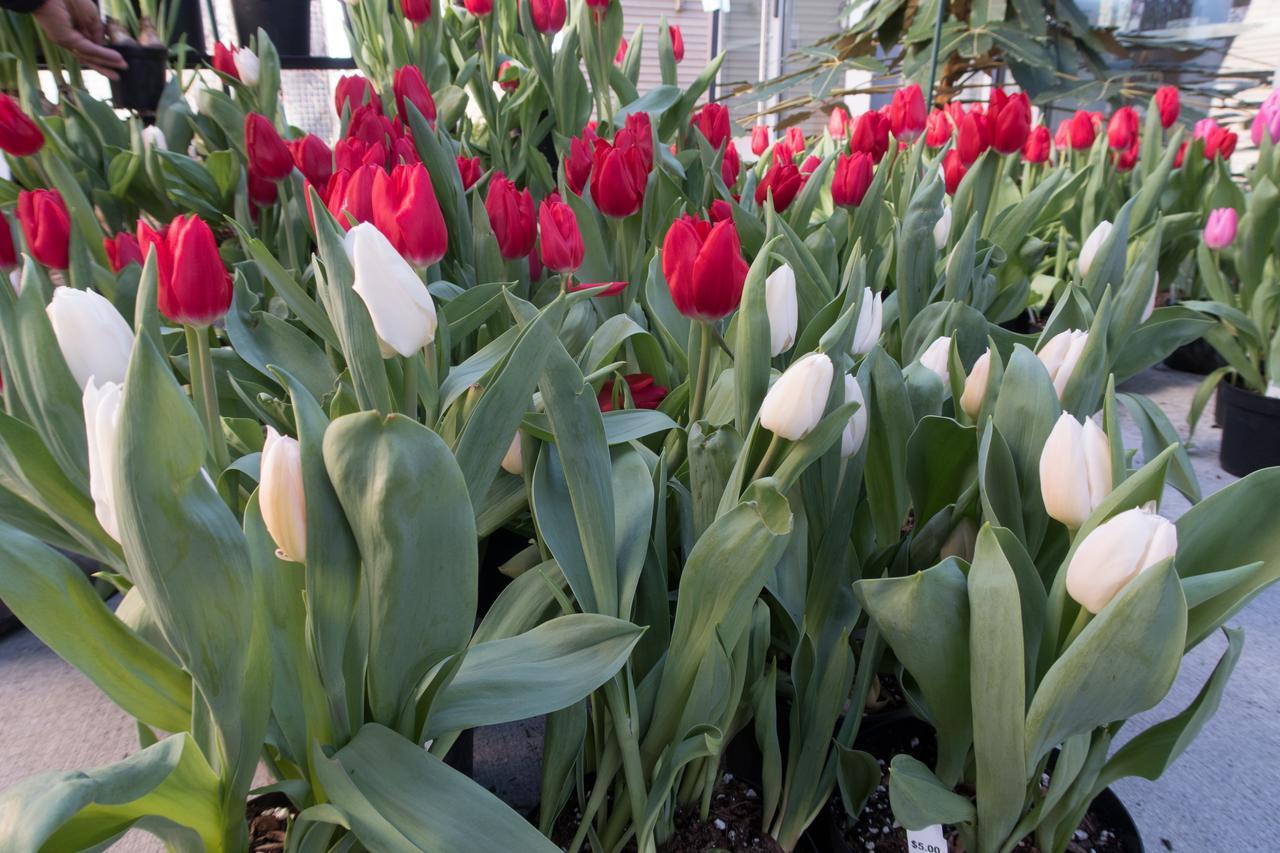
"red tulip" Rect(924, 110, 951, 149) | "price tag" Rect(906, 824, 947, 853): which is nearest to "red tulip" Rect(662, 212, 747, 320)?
"price tag" Rect(906, 824, 947, 853)

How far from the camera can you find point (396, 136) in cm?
82

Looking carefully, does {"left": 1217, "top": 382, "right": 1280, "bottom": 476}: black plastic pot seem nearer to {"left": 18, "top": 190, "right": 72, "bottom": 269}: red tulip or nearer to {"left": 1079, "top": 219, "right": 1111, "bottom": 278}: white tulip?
{"left": 1079, "top": 219, "right": 1111, "bottom": 278}: white tulip

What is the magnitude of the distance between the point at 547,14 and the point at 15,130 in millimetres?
683

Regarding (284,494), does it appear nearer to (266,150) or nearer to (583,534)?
(583,534)

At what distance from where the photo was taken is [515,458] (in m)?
0.56

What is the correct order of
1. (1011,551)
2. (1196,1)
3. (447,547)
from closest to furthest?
(447,547) < (1011,551) < (1196,1)

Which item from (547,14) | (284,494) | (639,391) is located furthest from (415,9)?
(284,494)

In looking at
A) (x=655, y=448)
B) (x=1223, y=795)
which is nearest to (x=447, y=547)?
(x=655, y=448)

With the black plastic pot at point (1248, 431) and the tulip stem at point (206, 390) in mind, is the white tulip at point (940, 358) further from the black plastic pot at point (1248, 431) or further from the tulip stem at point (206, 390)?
the black plastic pot at point (1248, 431)

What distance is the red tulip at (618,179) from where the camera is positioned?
2.44ft

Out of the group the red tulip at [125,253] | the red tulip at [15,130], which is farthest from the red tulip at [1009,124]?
the red tulip at [15,130]

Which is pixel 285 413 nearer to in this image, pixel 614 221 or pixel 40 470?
pixel 40 470

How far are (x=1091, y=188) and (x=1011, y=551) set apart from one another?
1.31 metres

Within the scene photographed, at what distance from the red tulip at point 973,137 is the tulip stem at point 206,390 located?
92cm
